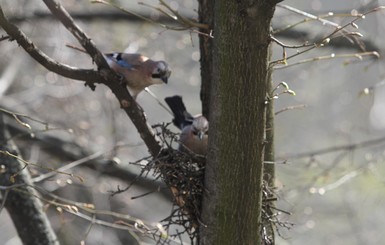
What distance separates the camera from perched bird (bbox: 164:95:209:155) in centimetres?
440

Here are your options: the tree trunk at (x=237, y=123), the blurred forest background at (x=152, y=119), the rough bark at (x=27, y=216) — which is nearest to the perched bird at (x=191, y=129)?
the blurred forest background at (x=152, y=119)

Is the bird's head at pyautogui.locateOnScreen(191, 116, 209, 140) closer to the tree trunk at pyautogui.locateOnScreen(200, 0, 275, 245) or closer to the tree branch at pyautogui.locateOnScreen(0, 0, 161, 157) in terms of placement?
the tree branch at pyautogui.locateOnScreen(0, 0, 161, 157)

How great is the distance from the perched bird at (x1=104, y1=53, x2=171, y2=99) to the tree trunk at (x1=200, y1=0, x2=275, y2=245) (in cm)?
106

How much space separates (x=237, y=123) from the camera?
3.30 m

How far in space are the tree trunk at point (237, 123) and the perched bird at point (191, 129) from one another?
83 cm

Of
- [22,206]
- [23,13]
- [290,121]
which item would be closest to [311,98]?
[290,121]

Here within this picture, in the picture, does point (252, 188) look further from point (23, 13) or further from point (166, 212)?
point (166, 212)

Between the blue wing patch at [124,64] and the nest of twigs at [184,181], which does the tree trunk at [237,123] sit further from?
the blue wing patch at [124,64]

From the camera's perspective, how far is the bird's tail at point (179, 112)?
466cm

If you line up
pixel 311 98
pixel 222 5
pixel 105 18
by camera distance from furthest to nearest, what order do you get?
pixel 311 98
pixel 105 18
pixel 222 5

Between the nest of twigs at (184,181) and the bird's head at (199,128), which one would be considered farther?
the bird's head at (199,128)

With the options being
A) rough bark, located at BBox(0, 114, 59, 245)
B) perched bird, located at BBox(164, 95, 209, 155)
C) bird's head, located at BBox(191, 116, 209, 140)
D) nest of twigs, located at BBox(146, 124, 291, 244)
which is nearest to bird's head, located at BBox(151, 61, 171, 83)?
perched bird, located at BBox(164, 95, 209, 155)

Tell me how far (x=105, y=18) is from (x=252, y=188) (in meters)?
4.59

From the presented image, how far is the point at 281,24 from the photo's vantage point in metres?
7.38
